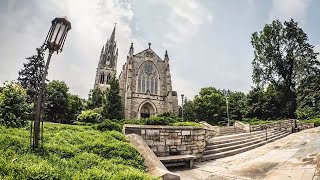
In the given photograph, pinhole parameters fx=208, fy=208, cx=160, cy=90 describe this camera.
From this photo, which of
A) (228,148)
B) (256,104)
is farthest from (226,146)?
(256,104)

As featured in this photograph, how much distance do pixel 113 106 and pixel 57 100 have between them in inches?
292

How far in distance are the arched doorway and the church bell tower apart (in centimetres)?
1793

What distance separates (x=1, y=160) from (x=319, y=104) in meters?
31.2

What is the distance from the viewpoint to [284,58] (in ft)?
107

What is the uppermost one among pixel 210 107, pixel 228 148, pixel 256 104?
pixel 256 104

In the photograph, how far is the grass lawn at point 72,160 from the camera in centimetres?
311

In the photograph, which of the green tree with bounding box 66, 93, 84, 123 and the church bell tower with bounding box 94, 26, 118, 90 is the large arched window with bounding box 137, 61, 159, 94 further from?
the church bell tower with bounding box 94, 26, 118, 90

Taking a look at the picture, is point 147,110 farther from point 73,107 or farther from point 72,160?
point 72,160

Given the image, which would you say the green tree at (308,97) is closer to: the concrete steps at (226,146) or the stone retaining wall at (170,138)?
the concrete steps at (226,146)

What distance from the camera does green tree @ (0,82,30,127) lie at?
7492mm

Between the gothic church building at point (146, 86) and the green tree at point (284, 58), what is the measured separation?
1459 centimetres

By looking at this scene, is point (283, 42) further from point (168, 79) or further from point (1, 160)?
point (1, 160)

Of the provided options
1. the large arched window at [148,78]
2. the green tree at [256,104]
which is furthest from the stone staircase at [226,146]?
the large arched window at [148,78]

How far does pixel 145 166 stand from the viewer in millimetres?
4891
